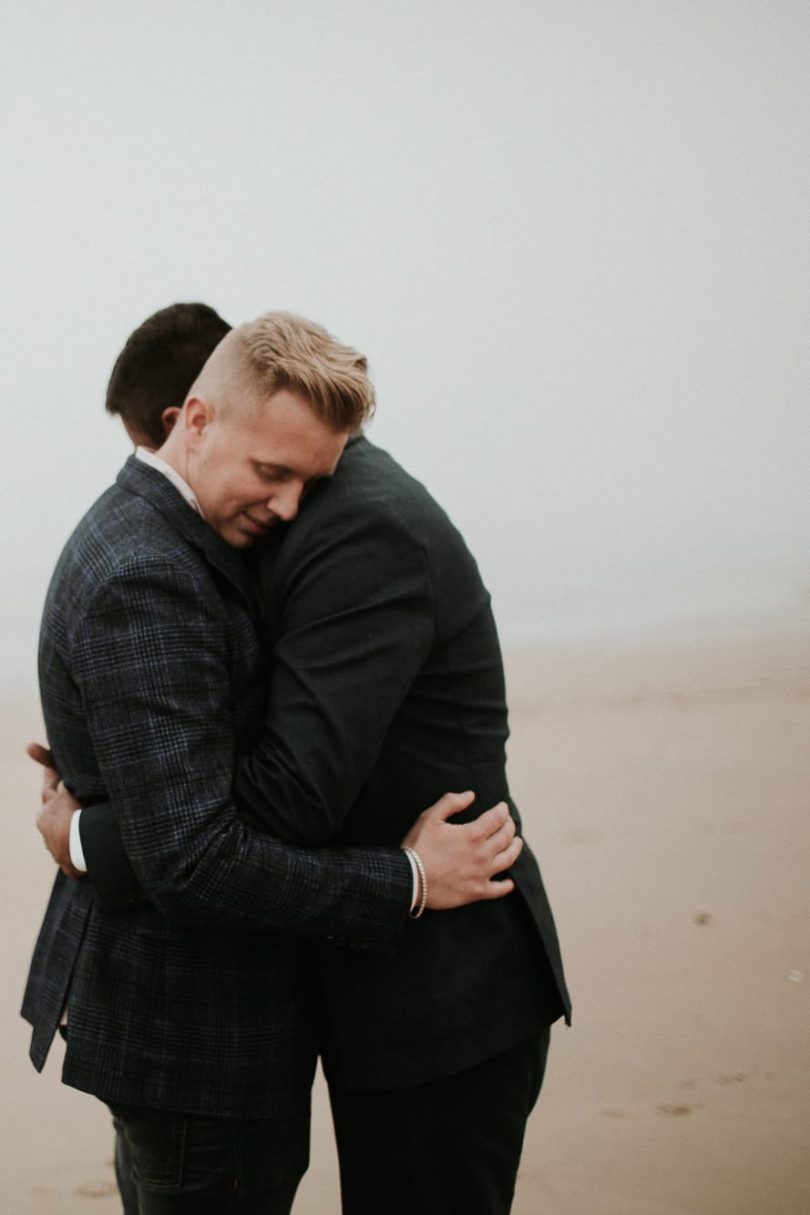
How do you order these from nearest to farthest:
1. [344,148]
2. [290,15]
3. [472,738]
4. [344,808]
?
1. [344,808]
2. [472,738]
3. [290,15]
4. [344,148]

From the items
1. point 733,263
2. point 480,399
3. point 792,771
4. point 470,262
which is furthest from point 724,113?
point 792,771

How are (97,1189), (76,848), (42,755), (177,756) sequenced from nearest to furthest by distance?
1. (177,756)
2. (76,848)
3. (42,755)
4. (97,1189)

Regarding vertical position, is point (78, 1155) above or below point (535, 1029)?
below

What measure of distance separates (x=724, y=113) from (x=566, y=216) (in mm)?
756

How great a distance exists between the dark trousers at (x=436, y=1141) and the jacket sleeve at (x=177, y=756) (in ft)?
0.91

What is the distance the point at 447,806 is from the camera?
4.17ft

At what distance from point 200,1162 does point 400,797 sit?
16.9 inches

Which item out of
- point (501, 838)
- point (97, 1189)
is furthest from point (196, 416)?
point (97, 1189)

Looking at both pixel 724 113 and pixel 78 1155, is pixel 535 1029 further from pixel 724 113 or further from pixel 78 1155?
pixel 724 113

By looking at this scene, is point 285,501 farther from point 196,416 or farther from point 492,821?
point 492,821

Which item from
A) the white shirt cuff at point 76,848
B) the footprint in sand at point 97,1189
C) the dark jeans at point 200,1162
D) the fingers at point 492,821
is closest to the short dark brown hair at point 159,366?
the white shirt cuff at point 76,848

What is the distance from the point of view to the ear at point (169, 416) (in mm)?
1482

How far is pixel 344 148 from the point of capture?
4.81 m

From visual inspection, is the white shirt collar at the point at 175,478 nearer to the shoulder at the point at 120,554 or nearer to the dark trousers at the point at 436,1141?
the shoulder at the point at 120,554
